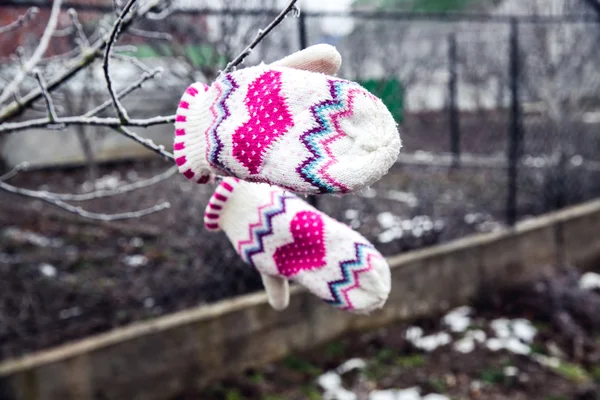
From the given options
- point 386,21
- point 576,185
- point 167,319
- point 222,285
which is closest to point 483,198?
point 576,185

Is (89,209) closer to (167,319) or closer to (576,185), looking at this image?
(167,319)

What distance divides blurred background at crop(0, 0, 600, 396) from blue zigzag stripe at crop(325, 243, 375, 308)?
104 cm

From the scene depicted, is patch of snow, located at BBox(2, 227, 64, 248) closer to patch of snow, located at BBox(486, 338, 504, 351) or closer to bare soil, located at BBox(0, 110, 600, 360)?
bare soil, located at BBox(0, 110, 600, 360)

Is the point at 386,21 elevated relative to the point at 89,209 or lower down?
elevated

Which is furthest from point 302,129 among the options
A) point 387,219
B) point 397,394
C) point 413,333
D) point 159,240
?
point 387,219

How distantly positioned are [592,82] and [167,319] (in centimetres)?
472

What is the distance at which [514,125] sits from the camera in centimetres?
511

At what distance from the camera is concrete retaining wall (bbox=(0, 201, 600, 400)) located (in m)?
3.13

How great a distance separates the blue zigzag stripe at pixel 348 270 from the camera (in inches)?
56.0

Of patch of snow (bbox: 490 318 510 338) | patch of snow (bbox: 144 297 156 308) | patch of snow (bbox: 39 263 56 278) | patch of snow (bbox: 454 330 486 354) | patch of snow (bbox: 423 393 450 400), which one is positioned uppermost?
patch of snow (bbox: 39 263 56 278)

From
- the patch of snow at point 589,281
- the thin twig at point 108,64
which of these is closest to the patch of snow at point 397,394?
the patch of snow at point 589,281

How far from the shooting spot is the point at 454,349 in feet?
13.0

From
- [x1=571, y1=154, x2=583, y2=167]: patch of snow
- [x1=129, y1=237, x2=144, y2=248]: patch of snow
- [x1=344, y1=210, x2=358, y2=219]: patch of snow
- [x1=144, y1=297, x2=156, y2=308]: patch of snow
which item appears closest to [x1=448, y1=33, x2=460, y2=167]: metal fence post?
[x1=571, y1=154, x2=583, y2=167]: patch of snow

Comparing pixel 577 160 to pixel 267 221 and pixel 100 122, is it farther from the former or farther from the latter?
pixel 100 122
